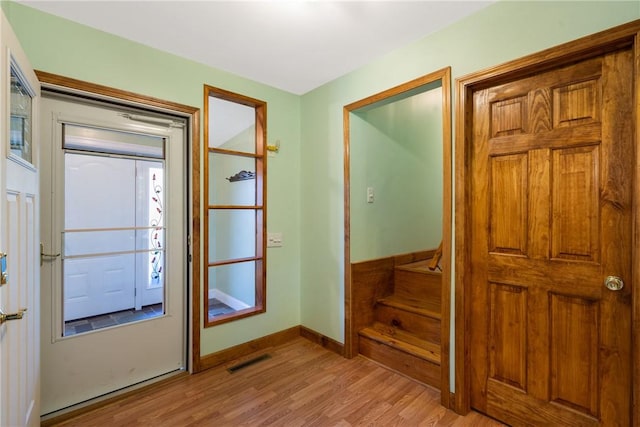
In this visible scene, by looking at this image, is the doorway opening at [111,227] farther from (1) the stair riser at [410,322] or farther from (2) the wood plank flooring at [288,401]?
(1) the stair riser at [410,322]

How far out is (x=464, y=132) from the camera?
1.95 m

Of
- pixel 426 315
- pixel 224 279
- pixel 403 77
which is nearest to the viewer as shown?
pixel 403 77

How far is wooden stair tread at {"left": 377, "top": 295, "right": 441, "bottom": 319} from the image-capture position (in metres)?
2.56

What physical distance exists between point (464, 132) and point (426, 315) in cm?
146

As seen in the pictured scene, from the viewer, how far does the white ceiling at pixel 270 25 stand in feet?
6.04

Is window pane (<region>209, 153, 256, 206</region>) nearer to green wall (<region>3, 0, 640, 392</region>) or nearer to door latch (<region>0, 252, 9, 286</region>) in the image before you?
green wall (<region>3, 0, 640, 392</region>)

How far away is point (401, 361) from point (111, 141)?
270cm

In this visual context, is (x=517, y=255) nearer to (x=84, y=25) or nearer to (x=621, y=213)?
(x=621, y=213)

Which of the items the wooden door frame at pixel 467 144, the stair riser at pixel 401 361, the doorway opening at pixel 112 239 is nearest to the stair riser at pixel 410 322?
the stair riser at pixel 401 361

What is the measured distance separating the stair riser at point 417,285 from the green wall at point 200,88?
101 cm

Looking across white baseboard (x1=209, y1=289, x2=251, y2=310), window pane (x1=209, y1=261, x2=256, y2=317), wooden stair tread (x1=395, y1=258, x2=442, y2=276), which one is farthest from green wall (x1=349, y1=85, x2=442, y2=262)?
white baseboard (x1=209, y1=289, x2=251, y2=310)

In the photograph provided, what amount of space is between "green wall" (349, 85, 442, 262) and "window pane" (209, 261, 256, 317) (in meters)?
1.38

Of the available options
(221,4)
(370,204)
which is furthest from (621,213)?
(221,4)

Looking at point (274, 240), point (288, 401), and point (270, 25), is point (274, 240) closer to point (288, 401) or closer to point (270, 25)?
point (288, 401)
